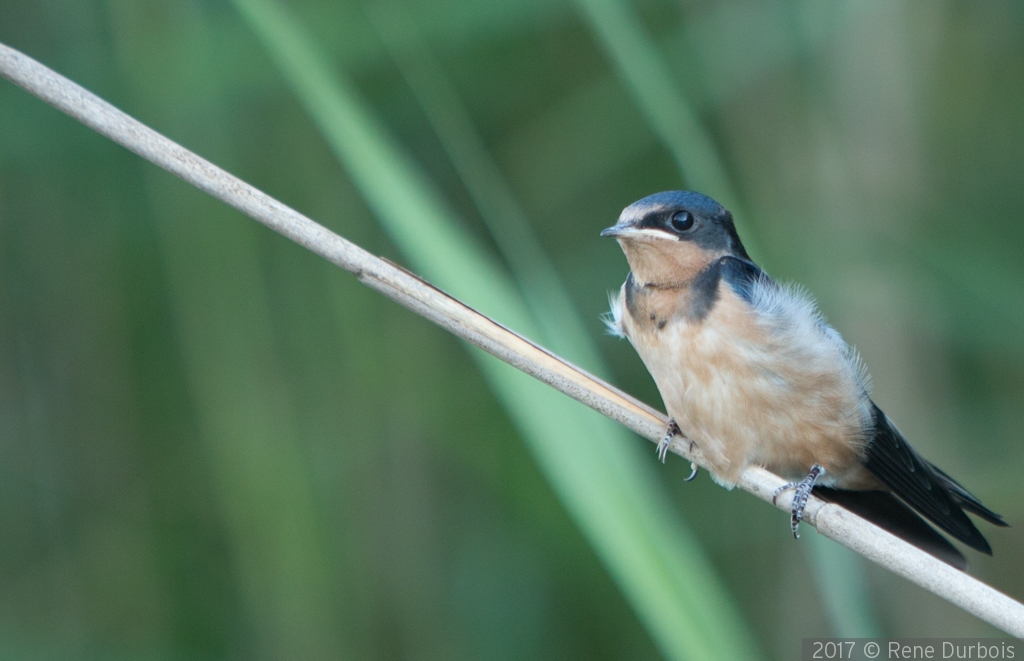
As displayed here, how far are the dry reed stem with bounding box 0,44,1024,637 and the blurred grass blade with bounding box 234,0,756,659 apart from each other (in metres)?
0.03

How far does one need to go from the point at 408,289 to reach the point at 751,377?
0.64 metres

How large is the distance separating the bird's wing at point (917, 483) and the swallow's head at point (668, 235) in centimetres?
43

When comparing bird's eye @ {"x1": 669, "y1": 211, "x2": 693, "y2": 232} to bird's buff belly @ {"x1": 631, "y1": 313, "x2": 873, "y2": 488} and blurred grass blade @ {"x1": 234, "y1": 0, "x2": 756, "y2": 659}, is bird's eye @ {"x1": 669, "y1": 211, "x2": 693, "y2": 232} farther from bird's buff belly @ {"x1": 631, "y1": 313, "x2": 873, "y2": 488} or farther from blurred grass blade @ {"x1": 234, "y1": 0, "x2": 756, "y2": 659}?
blurred grass blade @ {"x1": 234, "y1": 0, "x2": 756, "y2": 659}

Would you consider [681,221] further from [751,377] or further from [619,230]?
[751,377]

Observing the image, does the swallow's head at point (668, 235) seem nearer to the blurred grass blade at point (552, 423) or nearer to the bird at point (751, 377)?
the bird at point (751, 377)

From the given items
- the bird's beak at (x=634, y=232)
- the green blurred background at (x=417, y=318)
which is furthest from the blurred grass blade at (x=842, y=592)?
the bird's beak at (x=634, y=232)

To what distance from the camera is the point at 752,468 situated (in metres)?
1.45

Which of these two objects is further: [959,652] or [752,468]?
[959,652]

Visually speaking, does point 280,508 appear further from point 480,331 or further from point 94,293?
point 480,331

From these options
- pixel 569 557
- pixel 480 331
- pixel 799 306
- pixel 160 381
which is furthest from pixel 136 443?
pixel 799 306

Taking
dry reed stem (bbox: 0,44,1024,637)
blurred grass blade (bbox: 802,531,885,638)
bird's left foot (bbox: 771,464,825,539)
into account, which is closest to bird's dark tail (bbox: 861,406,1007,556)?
bird's left foot (bbox: 771,464,825,539)

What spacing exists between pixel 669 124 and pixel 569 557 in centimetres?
118

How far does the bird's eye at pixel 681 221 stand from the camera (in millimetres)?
1548

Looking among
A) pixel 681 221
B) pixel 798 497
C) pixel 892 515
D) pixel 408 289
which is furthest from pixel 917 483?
pixel 408 289
